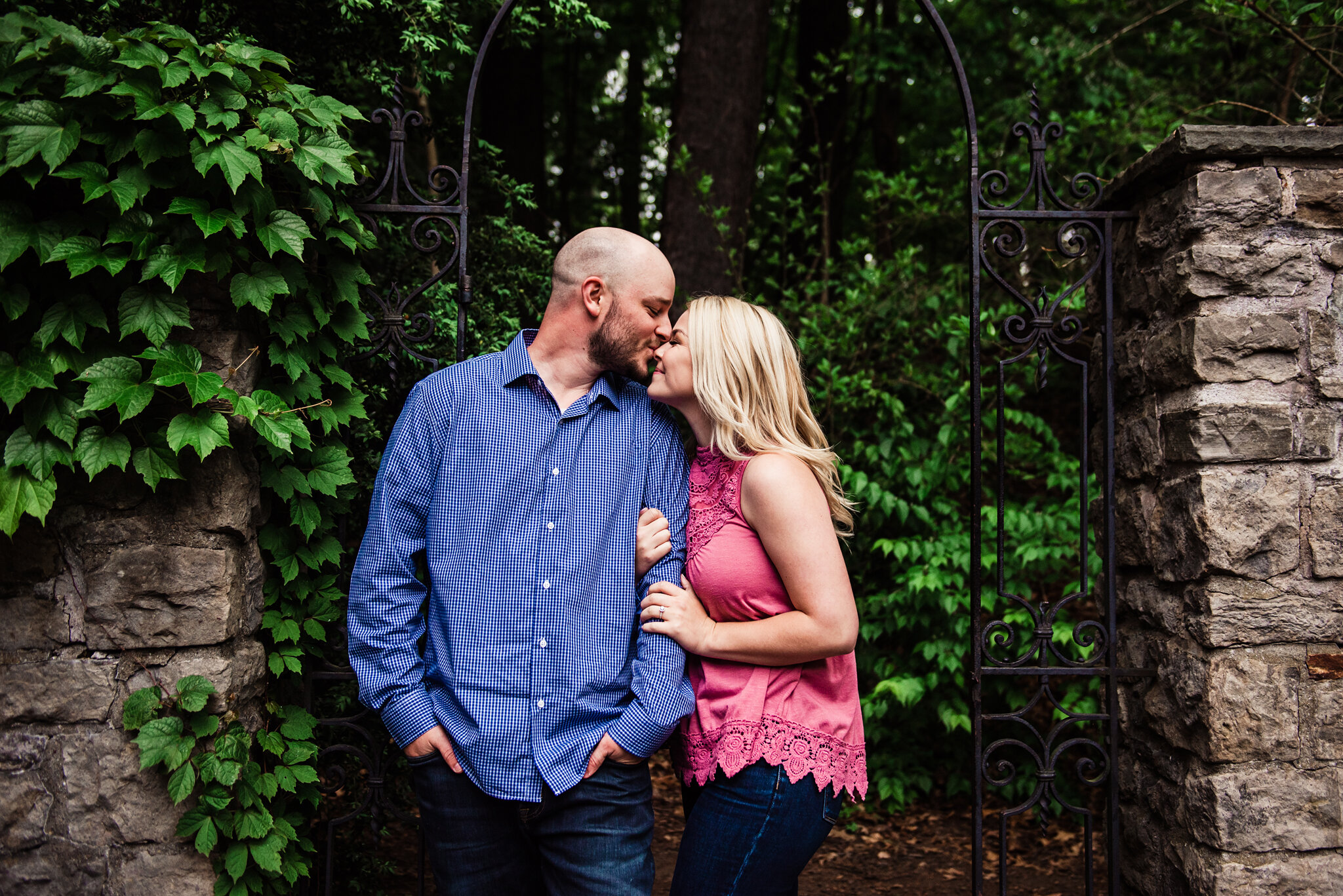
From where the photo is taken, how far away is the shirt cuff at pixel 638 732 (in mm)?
1873

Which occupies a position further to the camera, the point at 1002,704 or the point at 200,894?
the point at 1002,704

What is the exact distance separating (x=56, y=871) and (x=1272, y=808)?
3.16 metres

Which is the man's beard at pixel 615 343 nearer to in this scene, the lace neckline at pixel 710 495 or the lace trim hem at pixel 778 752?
the lace neckline at pixel 710 495

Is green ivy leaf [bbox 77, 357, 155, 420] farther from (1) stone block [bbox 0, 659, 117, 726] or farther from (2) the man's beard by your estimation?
(2) the man's beard

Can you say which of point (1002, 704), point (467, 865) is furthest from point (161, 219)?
point (1002, 704)

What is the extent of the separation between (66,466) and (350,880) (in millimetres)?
1879

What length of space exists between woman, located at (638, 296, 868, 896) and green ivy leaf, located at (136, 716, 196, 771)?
3.96ft

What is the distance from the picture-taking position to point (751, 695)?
1904mm

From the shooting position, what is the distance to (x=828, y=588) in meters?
1.86

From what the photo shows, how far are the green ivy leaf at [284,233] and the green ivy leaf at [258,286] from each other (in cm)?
6

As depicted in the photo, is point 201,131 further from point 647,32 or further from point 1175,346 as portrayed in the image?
point 647,32

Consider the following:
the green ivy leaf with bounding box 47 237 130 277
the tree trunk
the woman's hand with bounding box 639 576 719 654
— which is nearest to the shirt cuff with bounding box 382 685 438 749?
the woman's hand with bounding box 639 576 719 654

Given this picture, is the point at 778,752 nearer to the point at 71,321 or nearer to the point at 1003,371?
the point at 1003,371

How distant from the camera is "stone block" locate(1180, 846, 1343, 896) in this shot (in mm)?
2277
